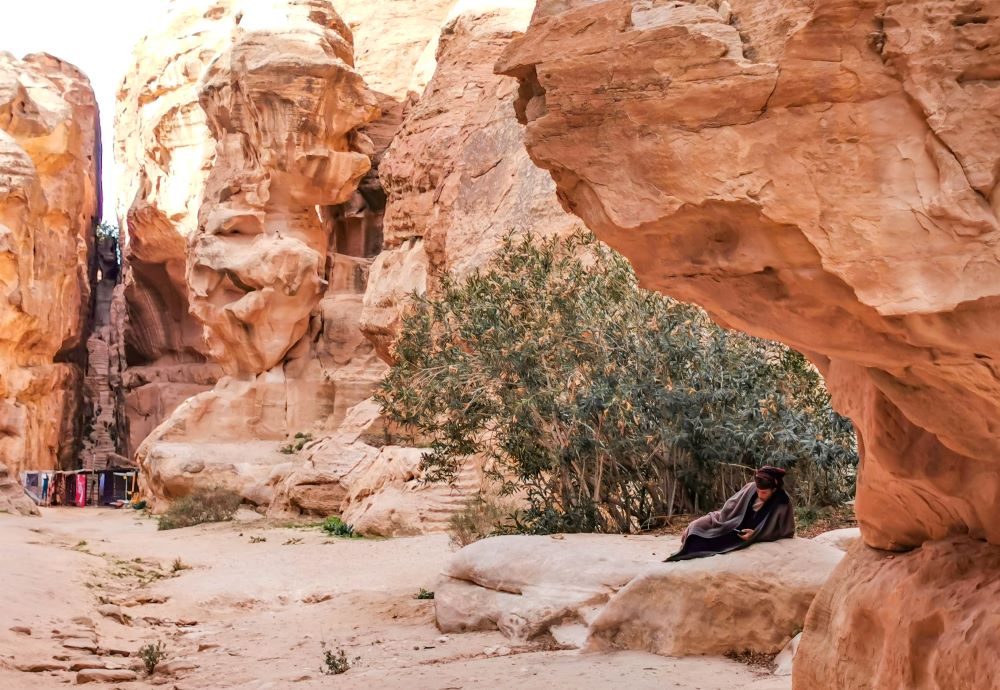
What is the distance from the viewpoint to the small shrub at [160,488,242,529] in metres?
19.9

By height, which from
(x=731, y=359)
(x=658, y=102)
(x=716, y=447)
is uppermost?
(x=658, y=102)

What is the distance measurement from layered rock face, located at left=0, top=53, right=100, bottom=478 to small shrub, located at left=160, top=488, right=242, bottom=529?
14.5 metres

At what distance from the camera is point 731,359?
10688 millimetres

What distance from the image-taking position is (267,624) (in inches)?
384

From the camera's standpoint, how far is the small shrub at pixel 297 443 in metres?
25.1

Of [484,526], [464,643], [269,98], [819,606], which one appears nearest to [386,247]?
[269,98]

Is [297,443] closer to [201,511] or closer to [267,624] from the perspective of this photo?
[201,511]

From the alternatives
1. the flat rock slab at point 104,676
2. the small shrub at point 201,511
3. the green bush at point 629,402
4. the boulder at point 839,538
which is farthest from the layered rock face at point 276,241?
the boulder at point 839,538

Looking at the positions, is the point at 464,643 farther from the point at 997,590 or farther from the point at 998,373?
the point at 998,373

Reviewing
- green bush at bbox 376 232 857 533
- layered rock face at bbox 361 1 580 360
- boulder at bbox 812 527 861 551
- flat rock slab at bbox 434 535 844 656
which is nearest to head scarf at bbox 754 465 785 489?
flat rock slab at bbox 434 535 844 656

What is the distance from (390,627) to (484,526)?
9.78ft

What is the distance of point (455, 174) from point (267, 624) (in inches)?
476

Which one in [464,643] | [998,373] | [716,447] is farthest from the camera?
[716,447]

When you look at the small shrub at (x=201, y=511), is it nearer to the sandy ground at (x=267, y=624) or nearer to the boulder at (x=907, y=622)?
the sandy ground at (x=267, y=624)
